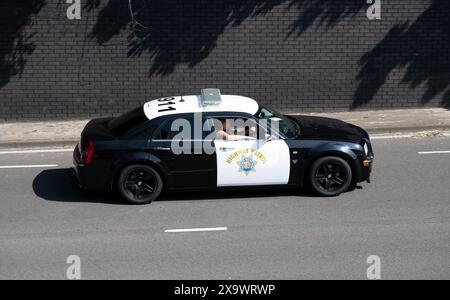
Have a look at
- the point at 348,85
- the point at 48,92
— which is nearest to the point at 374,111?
the point at 348,85

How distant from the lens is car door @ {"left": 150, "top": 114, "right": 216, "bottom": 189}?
9883 mm

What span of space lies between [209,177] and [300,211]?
136cm

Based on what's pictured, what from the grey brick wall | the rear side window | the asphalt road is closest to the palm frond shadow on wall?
the grey brick wall

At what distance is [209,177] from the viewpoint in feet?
32.6

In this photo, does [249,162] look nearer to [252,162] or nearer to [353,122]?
[252,162]

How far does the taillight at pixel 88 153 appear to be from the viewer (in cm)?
989

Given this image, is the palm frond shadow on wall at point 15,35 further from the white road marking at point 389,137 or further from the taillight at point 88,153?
the white road marking at point 389,137

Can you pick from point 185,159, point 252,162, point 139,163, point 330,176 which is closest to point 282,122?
point 252,162

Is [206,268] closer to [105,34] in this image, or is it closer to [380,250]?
[380,250]

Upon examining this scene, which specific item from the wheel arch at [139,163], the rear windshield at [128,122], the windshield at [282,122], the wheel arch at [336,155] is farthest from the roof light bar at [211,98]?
the wheel arch at [336,155]

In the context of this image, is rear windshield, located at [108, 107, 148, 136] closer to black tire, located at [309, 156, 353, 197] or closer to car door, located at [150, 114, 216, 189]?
car door, located at [150, 114, 216, 189]

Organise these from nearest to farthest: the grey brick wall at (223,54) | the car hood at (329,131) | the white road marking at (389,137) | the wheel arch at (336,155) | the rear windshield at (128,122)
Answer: the wheel arch at (336,155)
the rear windshield at (128,122)
the car hood at (329,131)
the white road marking at (389,137)
the grey brick wall at (223,54)

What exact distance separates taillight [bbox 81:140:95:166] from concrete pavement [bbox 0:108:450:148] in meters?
3.44
